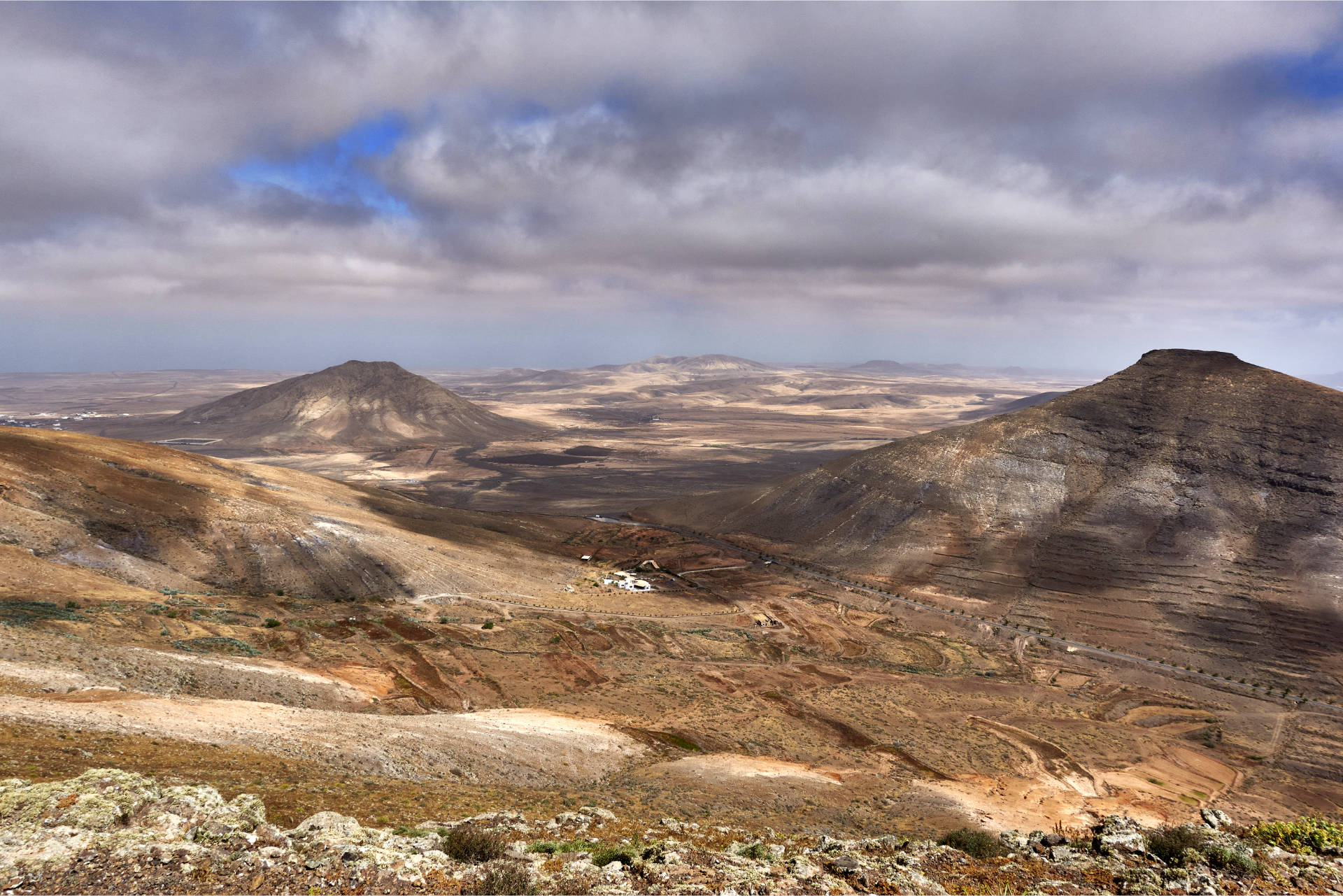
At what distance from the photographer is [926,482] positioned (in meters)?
84.1

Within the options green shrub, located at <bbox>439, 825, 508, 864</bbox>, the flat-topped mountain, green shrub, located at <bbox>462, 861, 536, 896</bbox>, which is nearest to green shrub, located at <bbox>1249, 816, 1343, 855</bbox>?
green shrub, located at <bbox>462, 861, 536, 896</bbox>

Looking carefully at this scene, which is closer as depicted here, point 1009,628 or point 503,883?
point 503,883

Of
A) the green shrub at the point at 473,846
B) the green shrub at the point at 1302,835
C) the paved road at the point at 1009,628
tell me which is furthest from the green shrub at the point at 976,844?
the paved road at the point at 1009,628

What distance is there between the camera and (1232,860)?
1352 centimetres

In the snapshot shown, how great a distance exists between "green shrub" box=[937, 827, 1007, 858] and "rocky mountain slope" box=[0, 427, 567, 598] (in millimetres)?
41834

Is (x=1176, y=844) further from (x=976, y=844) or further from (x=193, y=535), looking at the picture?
(x=193, y=535)

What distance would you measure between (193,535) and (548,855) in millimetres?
49597

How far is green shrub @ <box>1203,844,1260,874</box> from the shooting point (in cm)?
1338

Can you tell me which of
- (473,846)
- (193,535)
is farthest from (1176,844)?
(193,535)

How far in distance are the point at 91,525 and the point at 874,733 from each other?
53.6 m

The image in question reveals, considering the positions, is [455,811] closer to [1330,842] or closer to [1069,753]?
[1330,842]

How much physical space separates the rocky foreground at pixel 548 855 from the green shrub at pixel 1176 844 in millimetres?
43

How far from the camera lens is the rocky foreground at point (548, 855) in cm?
972

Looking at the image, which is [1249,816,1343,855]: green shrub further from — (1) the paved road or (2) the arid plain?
(1) the paved road
